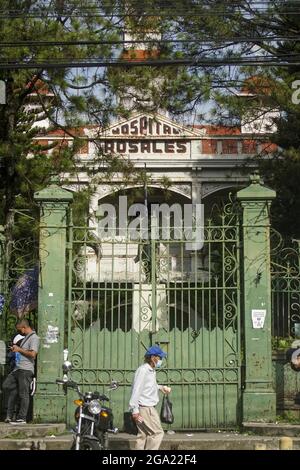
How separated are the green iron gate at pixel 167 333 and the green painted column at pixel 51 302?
0.50 feet

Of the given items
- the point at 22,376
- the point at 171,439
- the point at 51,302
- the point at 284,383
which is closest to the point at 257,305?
the point at 284,383

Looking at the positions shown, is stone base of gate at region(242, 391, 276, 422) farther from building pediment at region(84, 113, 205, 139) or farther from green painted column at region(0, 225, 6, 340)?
building pediment at region(84, 113, 205, 139)

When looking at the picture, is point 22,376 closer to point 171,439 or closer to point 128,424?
point 128,424


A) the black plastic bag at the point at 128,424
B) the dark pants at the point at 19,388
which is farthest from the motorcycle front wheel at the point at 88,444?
the dark pants at the point at 19,388

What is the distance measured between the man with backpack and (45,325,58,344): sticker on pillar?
0.17 m

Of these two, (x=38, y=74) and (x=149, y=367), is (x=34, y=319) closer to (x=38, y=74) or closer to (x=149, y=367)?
(x=149, y=367)

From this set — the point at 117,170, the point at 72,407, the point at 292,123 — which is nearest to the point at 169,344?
the point at 72,407

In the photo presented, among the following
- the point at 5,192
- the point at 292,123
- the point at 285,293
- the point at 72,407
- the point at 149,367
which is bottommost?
the point at 72,407

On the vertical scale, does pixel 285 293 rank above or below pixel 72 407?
above

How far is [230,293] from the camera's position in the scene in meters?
11.0

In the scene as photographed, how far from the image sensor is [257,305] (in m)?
10.8

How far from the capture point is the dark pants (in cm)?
1055

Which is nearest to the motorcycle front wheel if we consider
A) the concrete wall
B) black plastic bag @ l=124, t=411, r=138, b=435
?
black plastic bag @ l=124, t=411, r=138, b=435

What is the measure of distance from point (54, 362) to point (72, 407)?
0.67 metres
